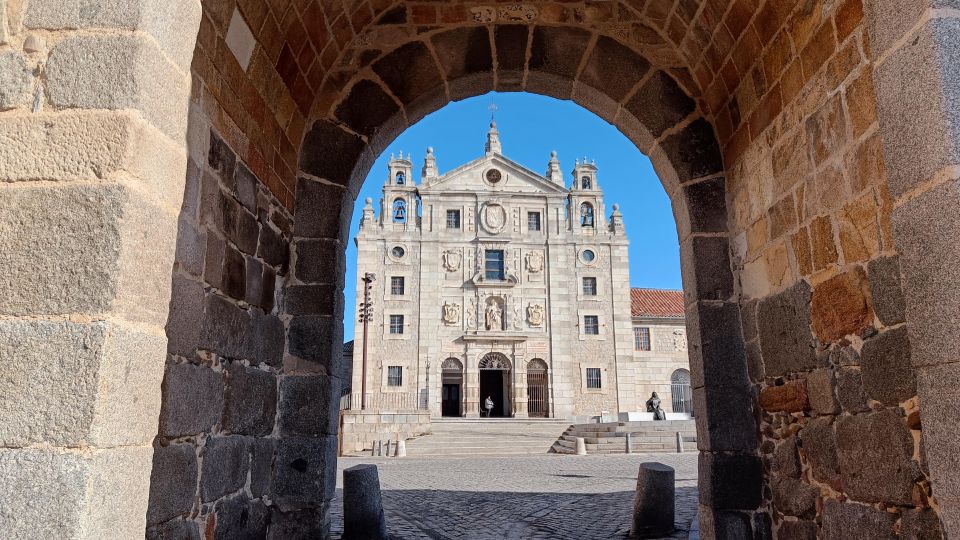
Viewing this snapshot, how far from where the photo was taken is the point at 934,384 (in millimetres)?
2188

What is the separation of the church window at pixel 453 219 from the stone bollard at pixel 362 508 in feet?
78.1

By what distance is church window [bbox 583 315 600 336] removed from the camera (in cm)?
2839

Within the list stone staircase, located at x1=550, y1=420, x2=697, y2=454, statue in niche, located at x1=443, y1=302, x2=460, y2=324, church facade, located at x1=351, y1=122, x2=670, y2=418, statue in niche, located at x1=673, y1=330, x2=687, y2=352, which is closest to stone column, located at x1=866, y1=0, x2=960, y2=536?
stone staircase, located at x1=550, y1=420, x2=697, y2=454

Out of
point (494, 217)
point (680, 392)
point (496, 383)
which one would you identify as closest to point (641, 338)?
point (680, 392)

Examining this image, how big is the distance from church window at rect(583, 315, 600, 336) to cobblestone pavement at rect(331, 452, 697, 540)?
14.6 meters

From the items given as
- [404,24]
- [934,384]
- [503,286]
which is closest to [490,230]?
[503,286]

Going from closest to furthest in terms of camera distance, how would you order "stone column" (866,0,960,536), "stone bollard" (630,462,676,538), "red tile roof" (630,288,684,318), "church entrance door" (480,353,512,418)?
1. "stone column" (866,0,960,536)
2. "stone bollard" (630,462,676,538)
3. "church entrance door" (480,353,512,418)
4. "red tile roof" (630,288,684,318)

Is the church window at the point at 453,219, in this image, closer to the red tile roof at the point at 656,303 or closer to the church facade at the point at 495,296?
the church facade at the point at 495,296

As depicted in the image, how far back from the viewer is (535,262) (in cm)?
2869

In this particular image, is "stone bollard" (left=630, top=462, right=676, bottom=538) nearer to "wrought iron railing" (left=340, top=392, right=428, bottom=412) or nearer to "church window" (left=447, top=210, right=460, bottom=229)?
"wrought iron railing" (left=340, top=392, right=428, bottom=412)

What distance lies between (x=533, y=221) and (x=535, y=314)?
4.46 metres

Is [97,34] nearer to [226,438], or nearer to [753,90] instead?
[226,438]

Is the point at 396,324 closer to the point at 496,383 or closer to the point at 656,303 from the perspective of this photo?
the point at 496,383

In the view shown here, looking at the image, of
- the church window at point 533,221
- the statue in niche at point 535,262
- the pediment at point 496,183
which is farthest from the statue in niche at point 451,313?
the pediment at point 496,183
